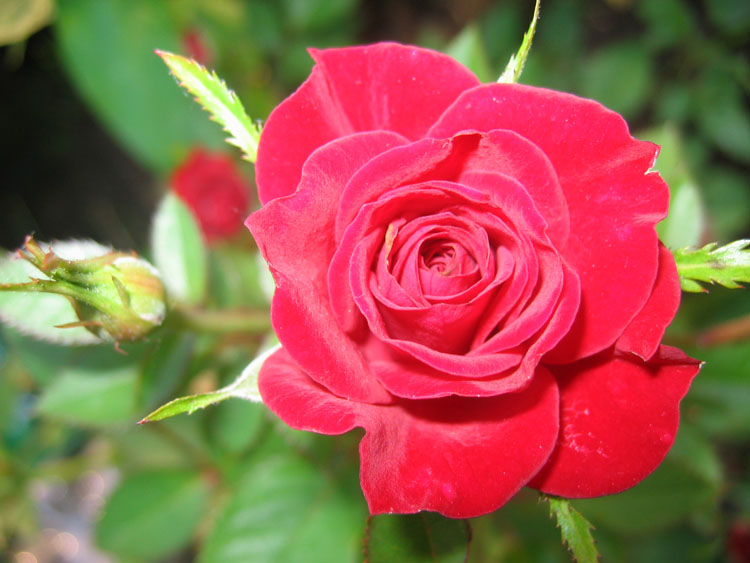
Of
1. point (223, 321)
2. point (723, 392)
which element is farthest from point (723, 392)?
point (223, 321)

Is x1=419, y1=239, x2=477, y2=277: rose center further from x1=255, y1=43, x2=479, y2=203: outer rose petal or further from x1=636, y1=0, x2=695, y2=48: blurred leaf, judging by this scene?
x1=636, y1=0, x2=695, y2=48: blurred leaf

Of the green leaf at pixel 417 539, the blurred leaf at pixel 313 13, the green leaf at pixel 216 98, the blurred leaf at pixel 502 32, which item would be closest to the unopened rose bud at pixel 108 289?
the green leaf at pixel 216 98

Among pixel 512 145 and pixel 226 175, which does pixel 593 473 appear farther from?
pixel 226 175

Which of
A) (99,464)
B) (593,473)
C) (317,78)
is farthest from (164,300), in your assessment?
(99,464)

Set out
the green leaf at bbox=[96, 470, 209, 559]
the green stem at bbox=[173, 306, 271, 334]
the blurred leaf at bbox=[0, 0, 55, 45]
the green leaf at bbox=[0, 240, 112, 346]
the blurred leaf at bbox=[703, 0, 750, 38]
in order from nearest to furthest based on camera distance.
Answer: the green leaf at bbox=[0, 240, 112, 346] → the green stem at bbox=[173, 306, 271, 334] → the blurred leaf at bbox=[0, 0, 55, 45] → the green leaf at bbox=[96, 470, 209, 559] → the blurred leaf at bbox=[703, 0, 750, 38]

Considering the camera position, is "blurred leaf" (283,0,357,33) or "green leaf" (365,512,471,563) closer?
"green leaf" (365,512,471,563)

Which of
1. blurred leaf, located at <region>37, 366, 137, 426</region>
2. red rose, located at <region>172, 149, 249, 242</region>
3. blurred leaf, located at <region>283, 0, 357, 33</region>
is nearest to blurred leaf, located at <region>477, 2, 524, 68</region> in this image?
blurred leaf, located at <region>283, 0, 357, 33</region>
